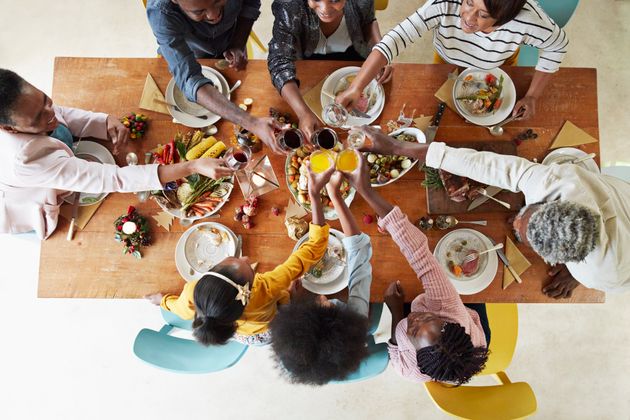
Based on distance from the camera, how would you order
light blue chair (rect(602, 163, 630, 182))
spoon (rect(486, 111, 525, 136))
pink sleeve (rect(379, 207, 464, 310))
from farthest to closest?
light blue chair (rect(602, 163, 630, 182)) → spoon (rect(486, 111, 525, 136)) → pink sleeve (rect(379, 207, 464, 310))

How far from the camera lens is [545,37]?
6.14ft

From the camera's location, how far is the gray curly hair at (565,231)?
1460 millimetres

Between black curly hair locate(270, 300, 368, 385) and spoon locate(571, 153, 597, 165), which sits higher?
spoon locate(571, 153, 597, 165)

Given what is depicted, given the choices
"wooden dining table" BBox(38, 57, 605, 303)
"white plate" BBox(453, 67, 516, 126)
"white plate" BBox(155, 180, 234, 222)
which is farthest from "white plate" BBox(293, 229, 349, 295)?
"white plate" BBox(453, 67, 516, 126)

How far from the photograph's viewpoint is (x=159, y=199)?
198cm

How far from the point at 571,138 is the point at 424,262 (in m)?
1.00

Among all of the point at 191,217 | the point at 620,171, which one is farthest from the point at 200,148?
the point at 620,171

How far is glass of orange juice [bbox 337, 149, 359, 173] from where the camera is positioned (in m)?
1.83

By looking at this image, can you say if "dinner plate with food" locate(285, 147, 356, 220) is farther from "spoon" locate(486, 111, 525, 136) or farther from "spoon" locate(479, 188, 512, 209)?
"spoon" locate(486, 111, 525, 136)

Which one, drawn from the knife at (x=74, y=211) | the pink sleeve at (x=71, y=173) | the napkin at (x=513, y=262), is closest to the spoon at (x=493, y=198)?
the napkin at (x=513, y=262)

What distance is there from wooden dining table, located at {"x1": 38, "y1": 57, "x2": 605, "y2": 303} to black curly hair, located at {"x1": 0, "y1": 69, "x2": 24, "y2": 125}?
0.40 meters

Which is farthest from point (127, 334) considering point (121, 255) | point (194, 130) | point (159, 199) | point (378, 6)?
point (378, 6)

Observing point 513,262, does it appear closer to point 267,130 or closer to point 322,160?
point 322,160

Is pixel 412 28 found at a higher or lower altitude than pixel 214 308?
Answer: higher
